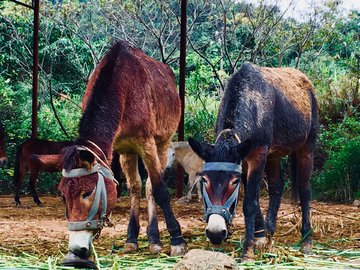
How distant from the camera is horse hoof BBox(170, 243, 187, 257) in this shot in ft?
15.1

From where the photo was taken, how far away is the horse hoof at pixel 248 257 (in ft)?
13.5

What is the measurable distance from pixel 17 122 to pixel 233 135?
9.48m

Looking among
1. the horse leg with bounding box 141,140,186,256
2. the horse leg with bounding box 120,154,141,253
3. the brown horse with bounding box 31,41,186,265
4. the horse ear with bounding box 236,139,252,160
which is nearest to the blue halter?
the horse ear with bounding box 236,139,252,160

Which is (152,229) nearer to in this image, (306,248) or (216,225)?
(216,225)

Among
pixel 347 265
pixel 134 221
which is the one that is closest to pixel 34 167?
pixel 134 221

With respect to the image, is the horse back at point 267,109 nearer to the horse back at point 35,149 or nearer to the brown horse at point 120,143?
the brown horse at point 120,143

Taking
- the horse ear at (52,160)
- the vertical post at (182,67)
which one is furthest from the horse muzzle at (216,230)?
the vertical post at (182,67)

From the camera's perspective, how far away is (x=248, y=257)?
4.14 metres

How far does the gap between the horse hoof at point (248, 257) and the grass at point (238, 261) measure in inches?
2.3

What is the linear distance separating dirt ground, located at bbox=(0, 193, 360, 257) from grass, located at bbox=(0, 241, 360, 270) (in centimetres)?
36

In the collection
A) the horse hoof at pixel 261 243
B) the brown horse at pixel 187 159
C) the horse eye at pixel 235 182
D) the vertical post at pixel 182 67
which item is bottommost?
the horse hoof at pixel 261 243

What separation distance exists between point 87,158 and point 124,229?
10.1 feet

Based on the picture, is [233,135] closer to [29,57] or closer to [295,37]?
[295,37]

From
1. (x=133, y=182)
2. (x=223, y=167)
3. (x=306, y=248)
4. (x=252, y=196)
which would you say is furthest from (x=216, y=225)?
(x=133, y=182)
